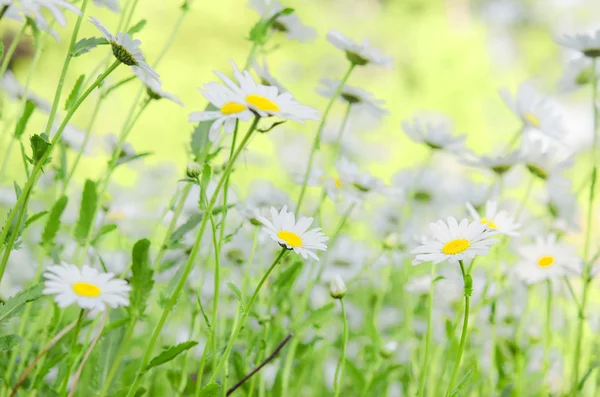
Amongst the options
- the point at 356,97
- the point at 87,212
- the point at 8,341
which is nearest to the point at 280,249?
the point at 356,97

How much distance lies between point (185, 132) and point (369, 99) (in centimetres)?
272

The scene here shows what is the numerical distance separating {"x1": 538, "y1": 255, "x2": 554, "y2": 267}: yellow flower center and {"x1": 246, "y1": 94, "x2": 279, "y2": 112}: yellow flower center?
39 cm

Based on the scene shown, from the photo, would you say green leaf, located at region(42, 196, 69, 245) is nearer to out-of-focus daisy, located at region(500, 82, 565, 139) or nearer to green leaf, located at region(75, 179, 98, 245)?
green leaf, located at region(75, 179, 98, 245)

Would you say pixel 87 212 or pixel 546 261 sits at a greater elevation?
pixel 87 212

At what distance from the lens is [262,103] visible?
47 centimetres

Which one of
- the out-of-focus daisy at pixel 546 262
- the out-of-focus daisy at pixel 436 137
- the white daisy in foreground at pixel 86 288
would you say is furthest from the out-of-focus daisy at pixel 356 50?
the white daisy in foreground at pixel 86 288

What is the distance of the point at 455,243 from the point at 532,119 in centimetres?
43

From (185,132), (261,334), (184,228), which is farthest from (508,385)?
(185,132)

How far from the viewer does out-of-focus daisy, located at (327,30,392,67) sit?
0.77 metres

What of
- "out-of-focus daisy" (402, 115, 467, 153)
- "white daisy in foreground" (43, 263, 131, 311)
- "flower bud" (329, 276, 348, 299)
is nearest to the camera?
"white daisy in foreground" (43, 263, 131, 311)

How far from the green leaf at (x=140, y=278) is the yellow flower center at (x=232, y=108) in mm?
121

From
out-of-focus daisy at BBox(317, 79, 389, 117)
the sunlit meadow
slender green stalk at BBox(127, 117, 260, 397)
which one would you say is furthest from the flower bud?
out-of-focus daisy at BBox(317, 79, 389, 117)

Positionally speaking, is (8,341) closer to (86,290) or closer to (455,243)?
(86,290)

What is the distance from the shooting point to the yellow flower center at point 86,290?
45 centimetres
